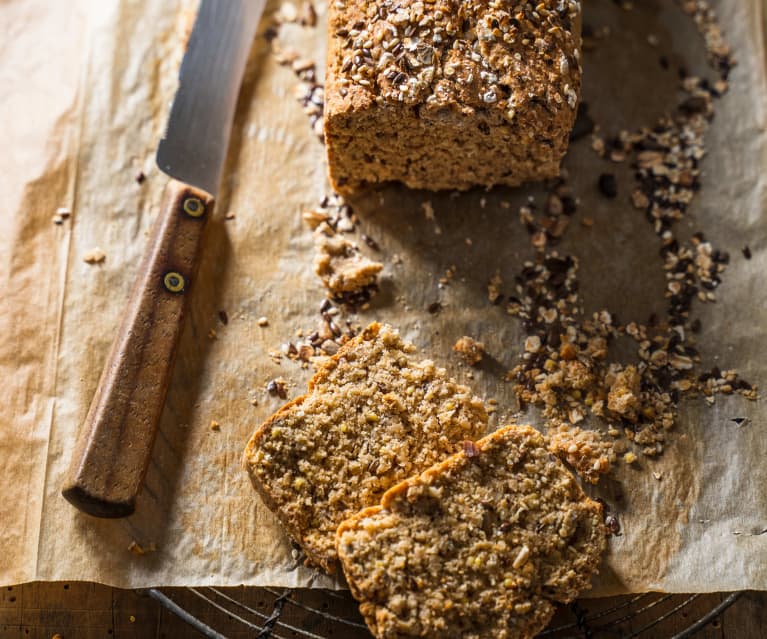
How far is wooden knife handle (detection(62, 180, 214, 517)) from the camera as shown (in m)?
3.21

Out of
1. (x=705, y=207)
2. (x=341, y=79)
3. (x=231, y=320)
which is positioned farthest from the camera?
(x=705, y=207)

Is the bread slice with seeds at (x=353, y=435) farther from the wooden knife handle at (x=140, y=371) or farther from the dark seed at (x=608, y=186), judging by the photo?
the dark seed at (x=608, y=186)

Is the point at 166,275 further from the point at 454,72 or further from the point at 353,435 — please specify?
the point at 454,72

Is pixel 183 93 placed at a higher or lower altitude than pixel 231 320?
higher

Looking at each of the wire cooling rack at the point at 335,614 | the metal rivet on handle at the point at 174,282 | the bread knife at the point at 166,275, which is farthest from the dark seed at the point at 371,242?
the wire cooling rack at the point at 335,614

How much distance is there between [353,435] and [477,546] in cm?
63

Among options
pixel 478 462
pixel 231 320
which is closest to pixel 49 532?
pixel 231 320

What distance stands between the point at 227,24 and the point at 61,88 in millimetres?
866

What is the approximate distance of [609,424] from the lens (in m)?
3.54

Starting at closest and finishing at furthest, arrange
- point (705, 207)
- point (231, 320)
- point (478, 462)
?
point (478, 462) < point (231, 320) < point (705, 207)

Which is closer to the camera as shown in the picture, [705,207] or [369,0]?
[369,0]

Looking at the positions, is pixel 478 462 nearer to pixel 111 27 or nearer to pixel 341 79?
pixel 341 79

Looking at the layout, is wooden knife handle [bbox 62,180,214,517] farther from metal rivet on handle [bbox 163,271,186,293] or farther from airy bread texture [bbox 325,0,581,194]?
airy bread texture [bbox 325,0,581,194]

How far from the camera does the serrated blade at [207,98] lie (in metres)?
3.64
